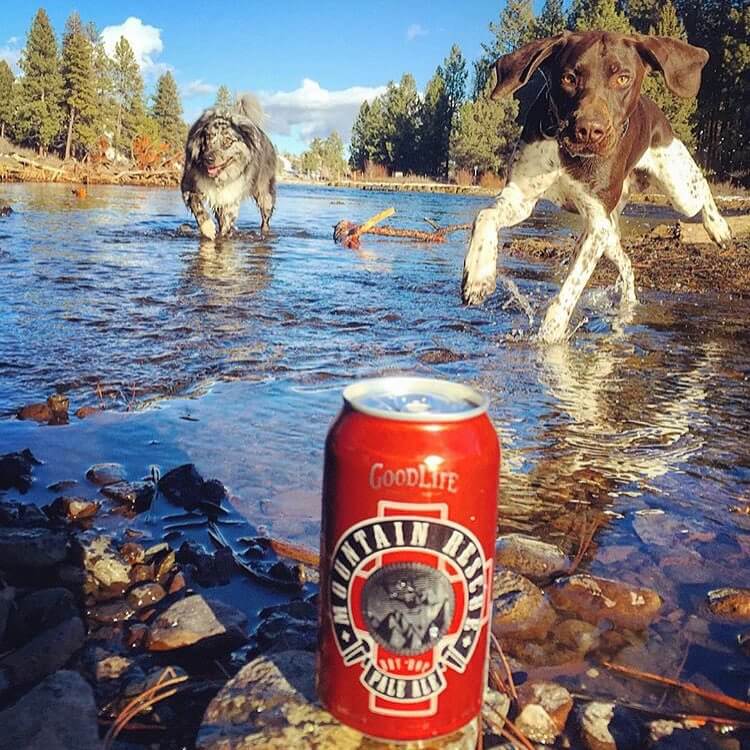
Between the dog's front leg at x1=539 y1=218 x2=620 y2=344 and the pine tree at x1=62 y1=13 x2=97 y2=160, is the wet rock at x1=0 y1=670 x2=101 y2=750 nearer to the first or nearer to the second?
the dog's front leg at x1=539 y1=218 x2=620 y2=344

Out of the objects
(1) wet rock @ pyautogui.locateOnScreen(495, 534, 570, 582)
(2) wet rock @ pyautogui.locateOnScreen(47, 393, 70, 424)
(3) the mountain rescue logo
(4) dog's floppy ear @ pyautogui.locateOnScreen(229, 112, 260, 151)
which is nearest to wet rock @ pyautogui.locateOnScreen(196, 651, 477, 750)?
(3) the mountain rescue logo

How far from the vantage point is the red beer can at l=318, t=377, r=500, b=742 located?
→ 1293 mm

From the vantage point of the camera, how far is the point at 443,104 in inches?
2972

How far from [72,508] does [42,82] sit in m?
65.8

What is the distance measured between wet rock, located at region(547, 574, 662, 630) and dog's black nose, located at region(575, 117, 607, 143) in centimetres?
350

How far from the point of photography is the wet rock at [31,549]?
2.02m

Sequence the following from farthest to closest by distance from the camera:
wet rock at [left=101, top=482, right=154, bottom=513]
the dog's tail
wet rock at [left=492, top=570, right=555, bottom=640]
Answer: the dog's tail < wet rock at [left=101, top=482, right=154, bottom=513] < wet rock at [left=492, top=570, right=555, bottom=640]

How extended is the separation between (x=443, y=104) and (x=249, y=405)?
7738cm

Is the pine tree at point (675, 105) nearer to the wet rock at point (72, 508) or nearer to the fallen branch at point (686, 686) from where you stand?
the wet rock at point (72, 508)

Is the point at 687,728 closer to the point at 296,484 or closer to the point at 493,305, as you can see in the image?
the point at 296,484

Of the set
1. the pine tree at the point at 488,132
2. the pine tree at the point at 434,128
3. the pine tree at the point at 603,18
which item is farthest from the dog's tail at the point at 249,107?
the pine tree at the point at 434,128

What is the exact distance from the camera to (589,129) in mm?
4766

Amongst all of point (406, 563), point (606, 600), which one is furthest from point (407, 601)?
point (606, 600)

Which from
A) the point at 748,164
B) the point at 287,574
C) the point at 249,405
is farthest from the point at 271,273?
the point at 748,164
